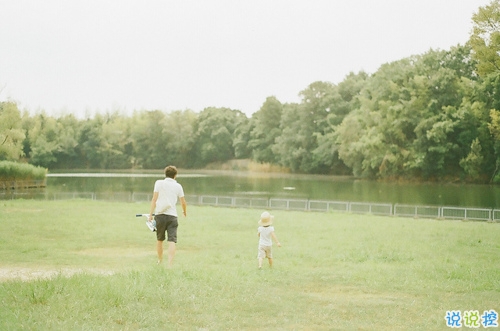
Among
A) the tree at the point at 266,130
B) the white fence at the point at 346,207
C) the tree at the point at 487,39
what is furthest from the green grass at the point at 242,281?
the tree at the point at 266,130

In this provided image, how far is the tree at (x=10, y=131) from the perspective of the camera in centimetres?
6569

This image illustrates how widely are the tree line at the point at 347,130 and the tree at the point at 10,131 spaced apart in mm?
140

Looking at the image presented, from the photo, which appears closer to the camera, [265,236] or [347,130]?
[265,236]

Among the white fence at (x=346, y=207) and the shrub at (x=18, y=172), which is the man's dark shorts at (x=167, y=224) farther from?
the shrub at (x=18, y=172)

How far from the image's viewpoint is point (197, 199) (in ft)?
141

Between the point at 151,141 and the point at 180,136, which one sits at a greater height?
the point at 180,136

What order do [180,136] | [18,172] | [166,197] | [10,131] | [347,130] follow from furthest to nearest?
1. [180,136]
2. [347,130]
3. [10,131]
4. [18,172]
5. [166,197]

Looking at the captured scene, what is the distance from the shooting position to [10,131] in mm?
66438

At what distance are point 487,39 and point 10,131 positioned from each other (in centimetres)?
5332

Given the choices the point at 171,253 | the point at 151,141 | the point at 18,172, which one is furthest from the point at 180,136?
the point at 171,253

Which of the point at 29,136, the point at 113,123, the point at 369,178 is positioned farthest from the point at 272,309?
the point at 113,123

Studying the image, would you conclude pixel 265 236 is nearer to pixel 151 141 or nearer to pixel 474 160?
pixel 474 160

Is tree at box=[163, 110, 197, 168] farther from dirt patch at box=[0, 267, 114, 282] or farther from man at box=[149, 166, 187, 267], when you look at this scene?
man at box=[149, 166, 187, 267]

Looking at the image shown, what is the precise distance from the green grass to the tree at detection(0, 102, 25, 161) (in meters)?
48.7
